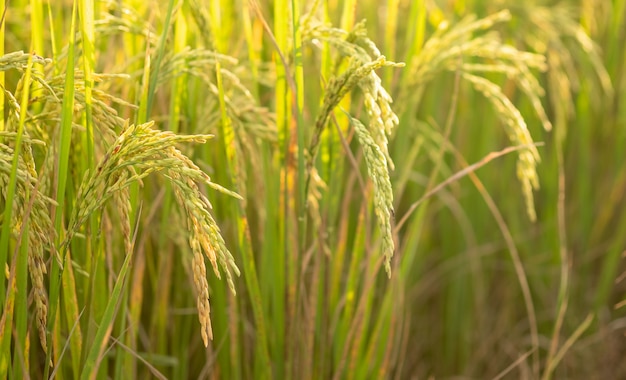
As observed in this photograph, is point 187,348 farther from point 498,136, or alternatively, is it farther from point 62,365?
point 498,136

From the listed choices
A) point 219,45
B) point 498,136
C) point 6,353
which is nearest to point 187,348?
point 6,353

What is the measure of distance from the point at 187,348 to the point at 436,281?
1.04 m

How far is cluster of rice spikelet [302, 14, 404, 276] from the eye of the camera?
1.00m

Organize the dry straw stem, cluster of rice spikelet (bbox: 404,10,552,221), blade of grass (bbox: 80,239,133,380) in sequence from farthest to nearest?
1. cluster of rice spikelet (bbox: 404,10,552,221)
2. blade of grass (bbox: 80,239,133,380)
3. the dry straw stem

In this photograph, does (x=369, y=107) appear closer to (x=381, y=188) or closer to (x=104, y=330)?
(x=381, y=188)

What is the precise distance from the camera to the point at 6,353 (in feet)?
3.62

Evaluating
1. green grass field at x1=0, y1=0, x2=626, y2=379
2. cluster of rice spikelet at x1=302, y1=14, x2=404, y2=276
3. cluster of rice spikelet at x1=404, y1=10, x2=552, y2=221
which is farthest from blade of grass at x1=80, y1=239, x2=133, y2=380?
cluster of rice spikelet at x1=404, y1=10, x2=552, y2=221

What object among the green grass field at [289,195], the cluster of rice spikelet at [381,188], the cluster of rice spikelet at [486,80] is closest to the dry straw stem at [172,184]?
the green grass field at [289,195]

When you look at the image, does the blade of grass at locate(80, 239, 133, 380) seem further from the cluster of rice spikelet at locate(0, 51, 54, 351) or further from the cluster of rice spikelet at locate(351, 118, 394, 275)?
the cluster of rice spikelet at locate(351, 118, 394, 275)

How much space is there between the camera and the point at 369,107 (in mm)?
1122

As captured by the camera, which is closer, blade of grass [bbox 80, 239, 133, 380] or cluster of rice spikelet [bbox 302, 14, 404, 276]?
cluster of rice spikelet [bbox 302, 14, 404, 276]

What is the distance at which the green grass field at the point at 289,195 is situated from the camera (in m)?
1.11

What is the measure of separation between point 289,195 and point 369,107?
1.19 feet

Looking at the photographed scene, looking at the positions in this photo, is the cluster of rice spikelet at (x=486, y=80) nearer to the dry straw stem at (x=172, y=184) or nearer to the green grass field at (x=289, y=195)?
the green grass field at (x=289, y=195)
